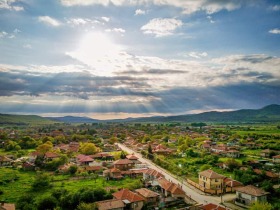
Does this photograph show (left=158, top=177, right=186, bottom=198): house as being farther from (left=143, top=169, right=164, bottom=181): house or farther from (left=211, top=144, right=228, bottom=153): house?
(left=211, top=144, right=228, bottom=153): house

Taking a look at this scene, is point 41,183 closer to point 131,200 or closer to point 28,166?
point 131,200

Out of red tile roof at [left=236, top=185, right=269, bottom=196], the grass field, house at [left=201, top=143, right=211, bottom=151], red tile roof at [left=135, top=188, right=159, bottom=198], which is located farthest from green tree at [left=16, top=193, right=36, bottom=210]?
house at [left=201, top=143, right=211, bottom=151]

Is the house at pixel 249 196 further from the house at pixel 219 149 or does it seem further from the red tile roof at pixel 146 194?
the house at pixel 219 149

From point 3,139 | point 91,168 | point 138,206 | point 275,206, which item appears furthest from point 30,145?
point 275,206

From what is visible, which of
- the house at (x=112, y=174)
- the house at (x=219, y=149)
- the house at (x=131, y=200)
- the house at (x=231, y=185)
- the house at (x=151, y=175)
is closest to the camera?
the house at (x=131, y=200)

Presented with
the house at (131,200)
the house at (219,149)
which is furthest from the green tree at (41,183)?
the house at (219,149)
